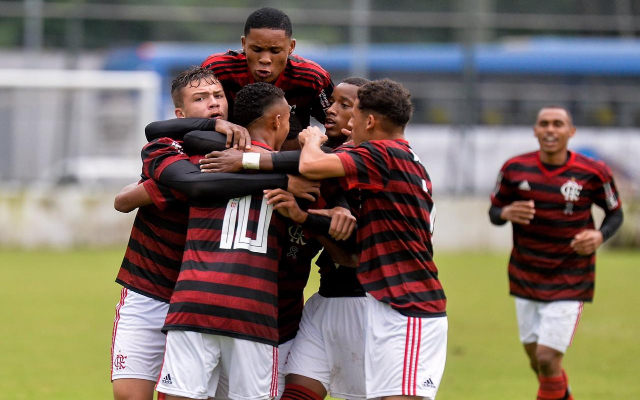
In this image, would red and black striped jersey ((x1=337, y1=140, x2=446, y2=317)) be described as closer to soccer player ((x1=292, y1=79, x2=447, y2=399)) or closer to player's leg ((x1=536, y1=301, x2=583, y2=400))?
soccer player ((x1=292, y1=79, x2=447, y2=399))

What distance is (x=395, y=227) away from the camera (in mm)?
5145

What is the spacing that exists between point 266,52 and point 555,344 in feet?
11.2

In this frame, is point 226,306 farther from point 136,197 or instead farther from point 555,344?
point 555,344

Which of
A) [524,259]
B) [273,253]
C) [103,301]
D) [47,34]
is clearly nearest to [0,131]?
[47,34]

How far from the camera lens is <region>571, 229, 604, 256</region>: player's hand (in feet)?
25.1

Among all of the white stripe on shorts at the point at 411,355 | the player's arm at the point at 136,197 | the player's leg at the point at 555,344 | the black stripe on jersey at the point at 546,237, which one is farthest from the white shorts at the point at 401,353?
the black stripe on jersey at the point at 546,237

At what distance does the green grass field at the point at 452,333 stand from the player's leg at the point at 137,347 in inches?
104

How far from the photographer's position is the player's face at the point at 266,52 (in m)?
5.98

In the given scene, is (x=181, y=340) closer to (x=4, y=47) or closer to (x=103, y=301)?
(x=103, y=301)

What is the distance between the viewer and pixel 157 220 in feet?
17.9

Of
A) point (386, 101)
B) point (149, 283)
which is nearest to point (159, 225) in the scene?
point (149, 283)

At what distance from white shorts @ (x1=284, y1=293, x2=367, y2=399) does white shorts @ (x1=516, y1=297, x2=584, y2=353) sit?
2382 millimetres

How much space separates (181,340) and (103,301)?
8831mm

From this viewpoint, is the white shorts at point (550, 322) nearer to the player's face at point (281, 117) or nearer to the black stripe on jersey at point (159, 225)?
the player's face at point (281, 117)
